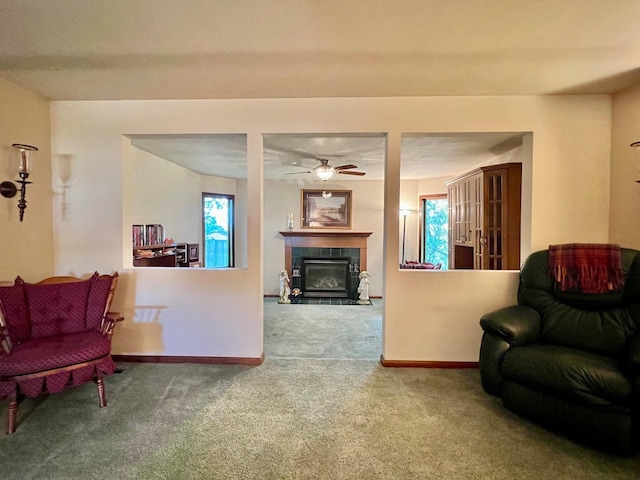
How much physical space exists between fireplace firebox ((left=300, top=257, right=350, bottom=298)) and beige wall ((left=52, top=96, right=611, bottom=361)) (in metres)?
3.04

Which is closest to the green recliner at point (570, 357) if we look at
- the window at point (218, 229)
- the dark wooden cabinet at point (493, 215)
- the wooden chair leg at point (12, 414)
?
the dark wooden cabinet at point (493, 215)

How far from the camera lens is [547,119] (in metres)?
2.64

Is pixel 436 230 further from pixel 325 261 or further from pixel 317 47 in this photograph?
pixel 317 47

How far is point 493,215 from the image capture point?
11.2 ft

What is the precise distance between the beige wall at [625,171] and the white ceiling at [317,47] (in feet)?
0.62

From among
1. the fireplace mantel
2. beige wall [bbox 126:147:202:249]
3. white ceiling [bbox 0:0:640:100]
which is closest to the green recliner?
white ceiling [bbox 0:0:640:100]

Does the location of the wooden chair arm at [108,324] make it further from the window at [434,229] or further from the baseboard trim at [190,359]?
the window at [434,229]

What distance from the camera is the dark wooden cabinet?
10.5 ft

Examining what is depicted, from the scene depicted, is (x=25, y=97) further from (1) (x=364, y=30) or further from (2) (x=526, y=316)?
(2) (x=526, y=316)

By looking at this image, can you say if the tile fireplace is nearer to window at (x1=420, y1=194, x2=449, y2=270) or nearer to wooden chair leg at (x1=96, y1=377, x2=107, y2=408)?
window at (x1=420, y1=194, x2=449, y2=270)

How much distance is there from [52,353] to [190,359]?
1.08 meters

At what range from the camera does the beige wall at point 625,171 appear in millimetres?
2420

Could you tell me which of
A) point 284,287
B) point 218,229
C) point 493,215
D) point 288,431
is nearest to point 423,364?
point 288,431

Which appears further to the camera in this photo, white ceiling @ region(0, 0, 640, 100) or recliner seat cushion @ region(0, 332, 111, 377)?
recliner seat cushion @ region(0, 332, 111, 377)
